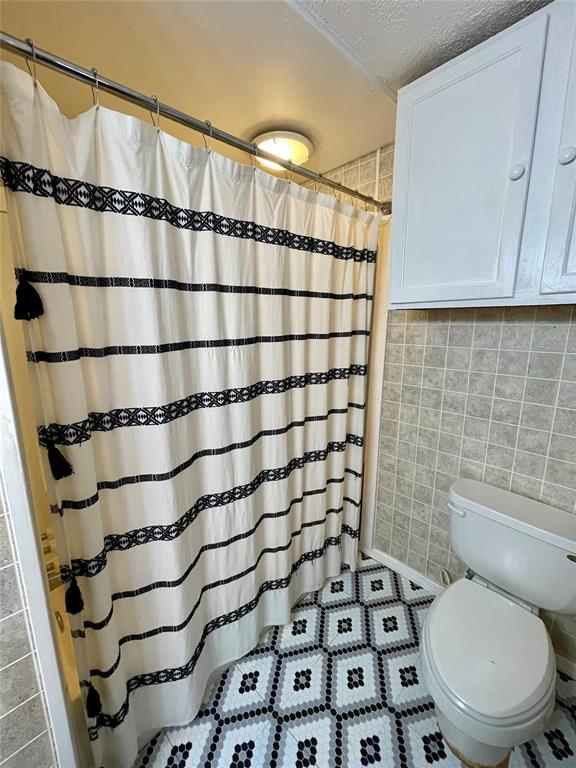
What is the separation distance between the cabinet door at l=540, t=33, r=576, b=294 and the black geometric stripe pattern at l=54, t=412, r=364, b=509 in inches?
36.6

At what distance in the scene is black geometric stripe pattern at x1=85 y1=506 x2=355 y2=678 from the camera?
900 mm

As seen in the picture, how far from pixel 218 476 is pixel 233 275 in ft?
2.28

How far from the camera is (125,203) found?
80 centimetres

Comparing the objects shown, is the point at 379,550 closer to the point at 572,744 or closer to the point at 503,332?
the point at 572,744

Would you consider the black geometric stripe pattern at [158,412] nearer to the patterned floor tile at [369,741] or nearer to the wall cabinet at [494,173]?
the wall cabinet at [494,173]

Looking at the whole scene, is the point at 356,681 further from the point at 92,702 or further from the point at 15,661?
the point at 15,661

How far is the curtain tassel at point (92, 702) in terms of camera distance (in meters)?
0.87

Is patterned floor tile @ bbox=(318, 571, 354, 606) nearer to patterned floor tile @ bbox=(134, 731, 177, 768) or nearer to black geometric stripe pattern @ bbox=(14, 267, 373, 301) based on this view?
patterned floor tile @ bbox=(134, 731, 177, 768)

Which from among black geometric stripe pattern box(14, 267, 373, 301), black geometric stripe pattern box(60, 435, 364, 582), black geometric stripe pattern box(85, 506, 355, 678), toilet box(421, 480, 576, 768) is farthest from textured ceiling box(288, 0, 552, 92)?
black geometric stripe pattern box(85, 506, 355, 678)

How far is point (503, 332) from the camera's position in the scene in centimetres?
125

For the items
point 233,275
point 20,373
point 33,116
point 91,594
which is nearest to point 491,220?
point 233,275

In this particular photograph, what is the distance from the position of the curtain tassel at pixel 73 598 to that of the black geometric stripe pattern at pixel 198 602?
0.24m

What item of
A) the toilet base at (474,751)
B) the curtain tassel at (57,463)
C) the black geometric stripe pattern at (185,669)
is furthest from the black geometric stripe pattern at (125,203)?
the toilet base at (474,751)

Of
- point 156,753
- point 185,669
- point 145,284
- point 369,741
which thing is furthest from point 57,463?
point 369,741
